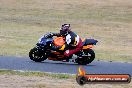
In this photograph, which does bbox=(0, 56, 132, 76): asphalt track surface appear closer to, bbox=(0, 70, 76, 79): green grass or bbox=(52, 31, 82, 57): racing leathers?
bbox=(52, 31, 82, 57): racing leathers

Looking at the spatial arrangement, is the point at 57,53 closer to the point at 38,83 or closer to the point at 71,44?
the point at 71,44

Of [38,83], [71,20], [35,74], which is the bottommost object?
[71,20]

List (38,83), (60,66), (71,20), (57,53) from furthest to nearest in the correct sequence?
1. (71,20)
2. (57,53)
3. (60,66)
4. (38,83)

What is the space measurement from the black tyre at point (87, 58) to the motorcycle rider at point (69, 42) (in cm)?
30

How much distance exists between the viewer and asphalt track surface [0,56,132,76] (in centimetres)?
1509

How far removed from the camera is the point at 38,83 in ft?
37.2

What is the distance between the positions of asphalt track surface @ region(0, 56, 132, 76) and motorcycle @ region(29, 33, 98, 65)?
20 cm

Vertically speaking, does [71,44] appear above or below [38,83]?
below

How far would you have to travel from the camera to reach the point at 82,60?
17.3 m

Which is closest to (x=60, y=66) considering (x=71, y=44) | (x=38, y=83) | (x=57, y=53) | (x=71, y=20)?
(x=57, y=53)

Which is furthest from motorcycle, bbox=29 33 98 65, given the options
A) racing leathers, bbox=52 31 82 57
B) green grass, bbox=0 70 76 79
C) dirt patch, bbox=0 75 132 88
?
dirt patch, bbox=0 75 132 88

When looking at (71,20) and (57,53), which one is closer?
(57,53)

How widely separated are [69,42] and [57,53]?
0.60m

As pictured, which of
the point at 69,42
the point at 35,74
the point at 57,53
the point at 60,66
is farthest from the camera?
the point at 57,53
